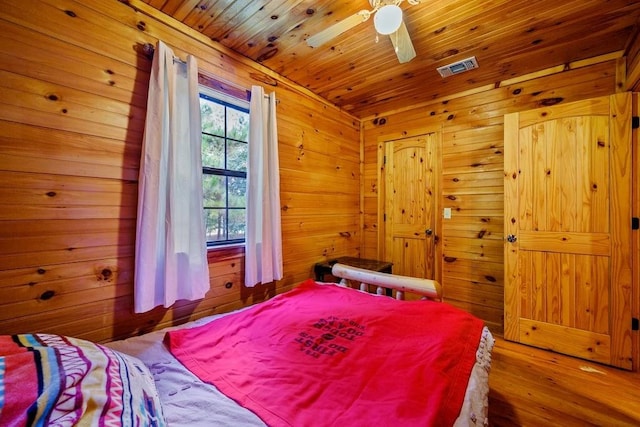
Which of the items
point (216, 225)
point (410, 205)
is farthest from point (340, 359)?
point (410, 205)

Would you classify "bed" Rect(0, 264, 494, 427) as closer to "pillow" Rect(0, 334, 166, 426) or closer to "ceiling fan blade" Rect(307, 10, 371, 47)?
"pillow" Rect(0, 334, 166, 426)

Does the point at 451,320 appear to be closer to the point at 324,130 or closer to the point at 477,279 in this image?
the point at 477,279

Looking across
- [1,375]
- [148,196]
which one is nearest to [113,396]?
[1,375]

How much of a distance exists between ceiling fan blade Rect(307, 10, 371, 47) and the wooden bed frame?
1.55 meters

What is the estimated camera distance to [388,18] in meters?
1.33

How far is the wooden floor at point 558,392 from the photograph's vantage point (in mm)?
1515

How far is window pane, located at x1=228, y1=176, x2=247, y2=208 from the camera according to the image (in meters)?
2.16

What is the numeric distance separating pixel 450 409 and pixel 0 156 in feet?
6.71

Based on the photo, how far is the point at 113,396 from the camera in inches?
26.6

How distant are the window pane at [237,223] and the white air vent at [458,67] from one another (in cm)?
216

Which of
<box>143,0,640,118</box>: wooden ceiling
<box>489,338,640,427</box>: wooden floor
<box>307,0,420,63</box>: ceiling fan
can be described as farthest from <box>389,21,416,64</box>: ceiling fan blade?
<box>489,338,640,427</box>: wooden floor

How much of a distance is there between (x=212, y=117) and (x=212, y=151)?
0.88 feet

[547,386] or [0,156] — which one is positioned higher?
[0,156]

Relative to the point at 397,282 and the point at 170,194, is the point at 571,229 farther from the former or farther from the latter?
the point at 170,194
